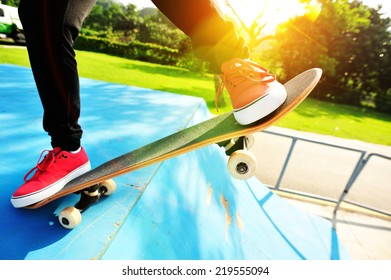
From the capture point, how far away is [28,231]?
102 centimetres

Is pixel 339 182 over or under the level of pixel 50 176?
under

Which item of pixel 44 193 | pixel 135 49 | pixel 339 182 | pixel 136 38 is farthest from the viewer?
pixel 136 38

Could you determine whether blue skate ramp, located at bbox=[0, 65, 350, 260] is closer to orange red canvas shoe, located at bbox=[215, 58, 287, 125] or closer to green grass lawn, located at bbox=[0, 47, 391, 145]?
orange red canvas shoe, located at bbox=[215, 58, 287, 125]

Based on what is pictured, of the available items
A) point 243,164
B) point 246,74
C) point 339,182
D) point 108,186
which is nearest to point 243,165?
point 243,164

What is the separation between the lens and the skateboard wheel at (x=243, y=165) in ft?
3.71

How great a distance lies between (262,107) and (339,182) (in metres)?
4.82

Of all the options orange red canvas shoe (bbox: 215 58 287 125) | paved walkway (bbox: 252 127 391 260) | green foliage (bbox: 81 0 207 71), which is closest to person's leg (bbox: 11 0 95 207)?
orange red canvas shoe (bbox: 215 58 287 125)

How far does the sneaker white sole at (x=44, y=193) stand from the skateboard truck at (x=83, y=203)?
4.3 inches

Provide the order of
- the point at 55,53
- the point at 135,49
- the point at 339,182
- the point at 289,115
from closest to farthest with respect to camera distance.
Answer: the point at 55,53 → the point at 339,182 → the point at 289,115 → the point at 135,49

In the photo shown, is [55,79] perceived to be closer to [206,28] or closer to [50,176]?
[50,176]

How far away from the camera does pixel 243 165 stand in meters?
1.14
